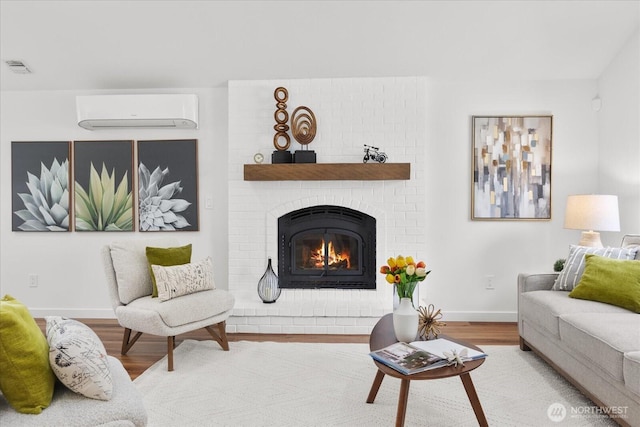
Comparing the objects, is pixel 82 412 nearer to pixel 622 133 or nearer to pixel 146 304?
pixel 146 304

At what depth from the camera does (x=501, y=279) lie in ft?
13.2

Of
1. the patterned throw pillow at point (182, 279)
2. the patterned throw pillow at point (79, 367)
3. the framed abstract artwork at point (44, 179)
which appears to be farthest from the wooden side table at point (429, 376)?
the framed abstract artwork at point (44, 179)

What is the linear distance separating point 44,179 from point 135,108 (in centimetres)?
121

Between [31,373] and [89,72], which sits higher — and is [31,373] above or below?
below

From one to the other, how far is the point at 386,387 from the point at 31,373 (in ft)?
5.91

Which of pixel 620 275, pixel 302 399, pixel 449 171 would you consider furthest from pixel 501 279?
pixel 302 399

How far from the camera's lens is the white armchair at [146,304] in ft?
9.35

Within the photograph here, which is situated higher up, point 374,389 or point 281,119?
point 281,119

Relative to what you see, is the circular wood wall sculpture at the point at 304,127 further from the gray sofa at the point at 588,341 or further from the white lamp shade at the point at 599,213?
the white lamp shade at the point at 599,213

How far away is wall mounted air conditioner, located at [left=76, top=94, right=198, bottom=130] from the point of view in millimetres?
3887

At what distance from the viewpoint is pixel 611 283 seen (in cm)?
262

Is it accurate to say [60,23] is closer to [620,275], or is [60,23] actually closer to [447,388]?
[447,388]

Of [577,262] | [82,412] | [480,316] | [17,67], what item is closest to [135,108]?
[17,67]

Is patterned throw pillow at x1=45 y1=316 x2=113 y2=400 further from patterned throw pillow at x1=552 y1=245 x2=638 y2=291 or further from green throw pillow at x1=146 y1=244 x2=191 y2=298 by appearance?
patterned throw pillow at x1=552 y1=245 x2=638 y2=291
